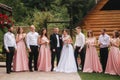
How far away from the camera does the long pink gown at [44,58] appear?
59.4ft

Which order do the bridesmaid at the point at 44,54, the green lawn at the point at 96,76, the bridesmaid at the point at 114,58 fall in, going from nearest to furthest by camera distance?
1. the green lawn at the point at 96,76
2. the bridesmaid at the point at 114,58
3. the bridesmaid at the point at 44,54

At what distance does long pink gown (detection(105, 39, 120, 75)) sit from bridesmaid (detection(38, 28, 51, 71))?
243 centimetres

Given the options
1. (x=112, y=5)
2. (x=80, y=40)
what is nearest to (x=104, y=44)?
(x=80, y=40)

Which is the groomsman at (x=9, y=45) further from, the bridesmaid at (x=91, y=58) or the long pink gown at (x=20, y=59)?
the bridesmaid at (x=91, y=58)

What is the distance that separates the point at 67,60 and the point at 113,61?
192 cm

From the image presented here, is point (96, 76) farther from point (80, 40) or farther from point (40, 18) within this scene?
point (40, 18)

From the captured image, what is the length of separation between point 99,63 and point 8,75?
3753 millimetres

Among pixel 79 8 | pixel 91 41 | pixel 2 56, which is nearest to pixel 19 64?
pixel 91 41

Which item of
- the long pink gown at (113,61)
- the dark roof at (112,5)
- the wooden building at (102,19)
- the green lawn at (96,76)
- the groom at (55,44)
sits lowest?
the green lawn at (96,76)

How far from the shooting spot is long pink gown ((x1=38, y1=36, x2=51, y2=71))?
18109mm

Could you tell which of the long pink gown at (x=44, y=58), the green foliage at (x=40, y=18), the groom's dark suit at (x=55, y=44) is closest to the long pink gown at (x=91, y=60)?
the groom's dark suit at (x=55, y=44)

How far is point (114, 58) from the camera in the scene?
17.3 metres

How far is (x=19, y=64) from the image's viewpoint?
17906mm

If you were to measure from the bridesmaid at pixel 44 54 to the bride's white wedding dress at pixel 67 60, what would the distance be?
45 cm
